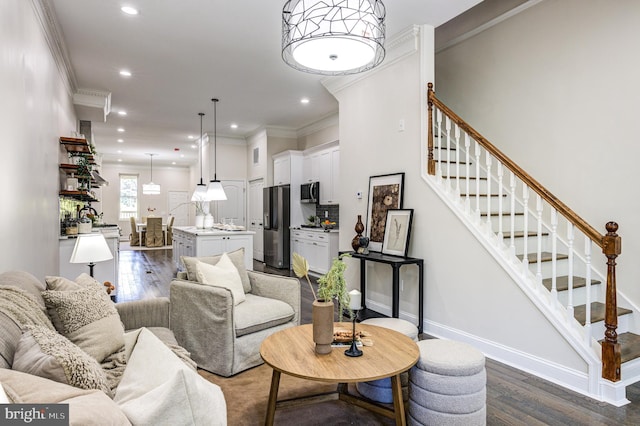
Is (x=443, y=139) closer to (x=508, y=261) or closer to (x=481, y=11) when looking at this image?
(x=481, y=11)

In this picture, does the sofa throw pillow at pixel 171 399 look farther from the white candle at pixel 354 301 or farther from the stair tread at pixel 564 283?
the stair tread at pixel 564 283

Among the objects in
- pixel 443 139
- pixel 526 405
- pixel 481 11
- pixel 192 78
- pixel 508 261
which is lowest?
pixel 526 405

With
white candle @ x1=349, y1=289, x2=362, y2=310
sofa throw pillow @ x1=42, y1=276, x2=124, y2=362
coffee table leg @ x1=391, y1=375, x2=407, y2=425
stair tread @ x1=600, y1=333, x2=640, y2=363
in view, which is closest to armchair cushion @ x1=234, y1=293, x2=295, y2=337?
sofa throw pillow @ x1=42, y1=276, x2=124, y2=362

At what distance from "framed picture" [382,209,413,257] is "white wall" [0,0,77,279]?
330 cm

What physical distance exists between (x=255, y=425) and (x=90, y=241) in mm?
1933

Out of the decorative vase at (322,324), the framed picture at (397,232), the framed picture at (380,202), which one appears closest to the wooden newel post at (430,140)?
the framed picture at (380,202)

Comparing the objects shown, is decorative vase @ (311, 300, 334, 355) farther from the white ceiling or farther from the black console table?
the white ceiling

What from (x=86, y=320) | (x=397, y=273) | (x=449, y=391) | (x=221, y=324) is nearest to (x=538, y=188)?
(x=397, y=273)

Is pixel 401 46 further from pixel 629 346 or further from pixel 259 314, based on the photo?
pixel 629 346

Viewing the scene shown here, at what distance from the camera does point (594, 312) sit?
3.07 meters

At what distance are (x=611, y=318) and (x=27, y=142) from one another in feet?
14.5

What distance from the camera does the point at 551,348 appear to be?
2811mm

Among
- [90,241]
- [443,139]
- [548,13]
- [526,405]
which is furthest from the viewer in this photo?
[443,139]

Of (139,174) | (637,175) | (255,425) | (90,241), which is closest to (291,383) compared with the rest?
(255,425)
